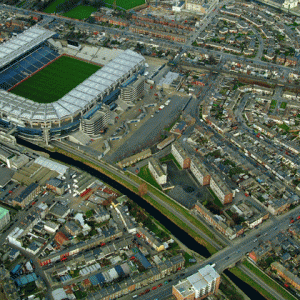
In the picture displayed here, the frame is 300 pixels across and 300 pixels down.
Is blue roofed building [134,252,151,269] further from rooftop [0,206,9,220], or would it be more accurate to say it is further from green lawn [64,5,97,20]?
green lawn [64,5,97,20]

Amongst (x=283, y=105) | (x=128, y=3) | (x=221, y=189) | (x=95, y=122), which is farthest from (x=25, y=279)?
(x=128, y=3)

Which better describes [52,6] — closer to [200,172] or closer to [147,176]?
[147,176]

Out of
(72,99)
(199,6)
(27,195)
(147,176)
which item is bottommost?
(27,195)

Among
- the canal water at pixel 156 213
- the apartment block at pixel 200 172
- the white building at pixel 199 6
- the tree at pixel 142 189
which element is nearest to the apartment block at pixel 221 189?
the apartment block at pixel 200 172

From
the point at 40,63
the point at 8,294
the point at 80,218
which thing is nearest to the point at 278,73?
the point at 40,63

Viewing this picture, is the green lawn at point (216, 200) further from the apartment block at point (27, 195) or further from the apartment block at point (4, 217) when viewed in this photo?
the apartment block at point (4, 217)

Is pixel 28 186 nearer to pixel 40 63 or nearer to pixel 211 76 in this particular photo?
A: pixel 40 63
